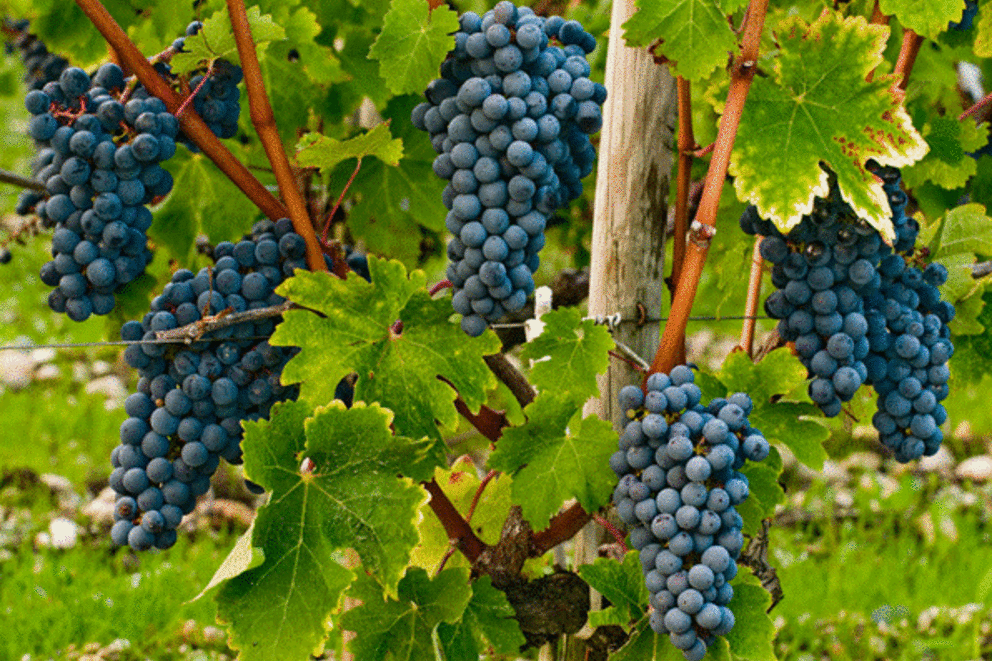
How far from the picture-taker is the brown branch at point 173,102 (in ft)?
4.68

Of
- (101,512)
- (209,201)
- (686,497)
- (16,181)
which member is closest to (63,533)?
(101,512)

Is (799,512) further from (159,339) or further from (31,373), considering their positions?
(31,373)

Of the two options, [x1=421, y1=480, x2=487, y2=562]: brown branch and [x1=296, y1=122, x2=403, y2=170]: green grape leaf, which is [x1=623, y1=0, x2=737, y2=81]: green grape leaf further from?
[x1=421, y1=480, x2=487, y2=562]: brown branch

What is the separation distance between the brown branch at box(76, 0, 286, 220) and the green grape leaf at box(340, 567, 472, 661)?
61 centimetres

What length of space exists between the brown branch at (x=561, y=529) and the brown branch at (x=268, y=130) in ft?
1.80

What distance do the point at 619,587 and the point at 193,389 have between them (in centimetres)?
69

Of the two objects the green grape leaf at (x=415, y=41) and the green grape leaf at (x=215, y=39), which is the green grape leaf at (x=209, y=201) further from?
the green grape leaf at (x=415, y=41)

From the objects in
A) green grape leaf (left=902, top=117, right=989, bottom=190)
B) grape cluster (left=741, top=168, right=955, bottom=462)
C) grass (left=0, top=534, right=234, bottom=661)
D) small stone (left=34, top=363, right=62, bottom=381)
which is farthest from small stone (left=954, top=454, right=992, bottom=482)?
small stone (left=34, top=363, right=62, bottom=381)

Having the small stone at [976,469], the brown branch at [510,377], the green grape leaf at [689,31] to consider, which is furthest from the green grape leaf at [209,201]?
the small stone at [976,469]

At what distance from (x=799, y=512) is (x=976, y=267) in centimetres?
222

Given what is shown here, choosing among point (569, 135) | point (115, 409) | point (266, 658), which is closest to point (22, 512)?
point (115, 409)

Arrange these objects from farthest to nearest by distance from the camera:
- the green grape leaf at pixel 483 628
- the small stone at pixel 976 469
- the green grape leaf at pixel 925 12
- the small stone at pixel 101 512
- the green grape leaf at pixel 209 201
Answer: the small stone at pixel 976 469, the small stone at pixel 101 512, the green grape leaf at pixel 209 201, the green grape leaf at pixel 483 628, the green grape leaf at pixel 925 12

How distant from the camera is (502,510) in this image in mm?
1863

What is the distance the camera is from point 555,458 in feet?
4.76
